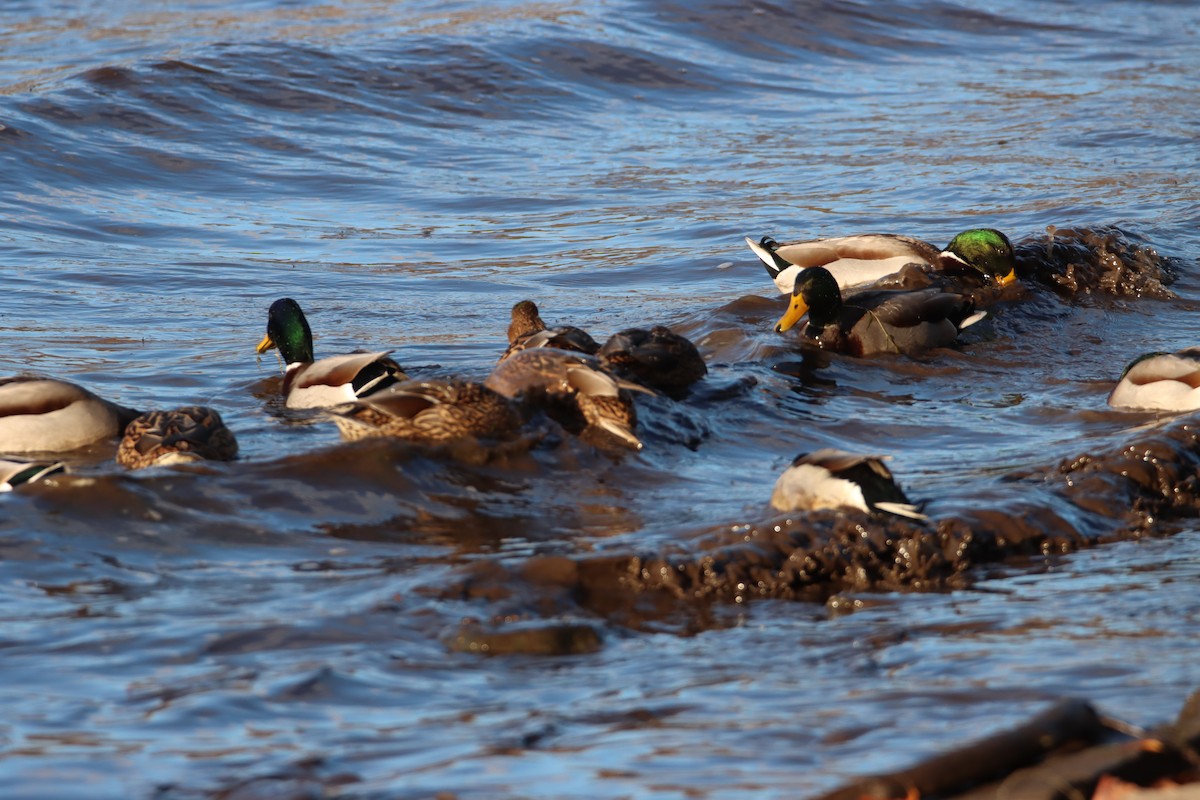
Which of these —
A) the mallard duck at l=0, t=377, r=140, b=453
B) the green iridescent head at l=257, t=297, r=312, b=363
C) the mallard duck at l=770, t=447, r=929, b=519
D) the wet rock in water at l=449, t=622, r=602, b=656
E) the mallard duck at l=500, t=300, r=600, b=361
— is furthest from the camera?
the green iridescent head at l=257, t=297, r=312, b=363

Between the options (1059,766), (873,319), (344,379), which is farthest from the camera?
(873,319)

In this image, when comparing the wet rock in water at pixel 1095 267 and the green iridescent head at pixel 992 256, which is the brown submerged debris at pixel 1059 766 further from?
the wet rock in water at pixel 1095 267

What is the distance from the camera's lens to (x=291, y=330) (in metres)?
8.58

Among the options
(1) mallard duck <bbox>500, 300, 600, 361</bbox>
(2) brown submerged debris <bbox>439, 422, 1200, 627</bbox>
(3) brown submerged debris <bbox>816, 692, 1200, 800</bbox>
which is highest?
(1) mallard duck <bbox>500, 300, 600, 361</bbox>

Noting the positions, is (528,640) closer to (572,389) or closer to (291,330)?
(572,389)

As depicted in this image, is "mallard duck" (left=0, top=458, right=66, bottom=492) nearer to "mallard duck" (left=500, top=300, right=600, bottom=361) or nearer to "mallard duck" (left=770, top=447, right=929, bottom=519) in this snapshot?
"mallard duck" (left=500, top=300, right=600, bottom=361)

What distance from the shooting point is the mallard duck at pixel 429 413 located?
6312 mm

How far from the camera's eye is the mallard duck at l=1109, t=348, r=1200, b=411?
719 cm

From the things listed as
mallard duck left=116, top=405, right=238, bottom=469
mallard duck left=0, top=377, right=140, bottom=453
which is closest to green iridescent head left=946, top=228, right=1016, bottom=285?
mallard duck left=116, top=405, right=238, bottom=469

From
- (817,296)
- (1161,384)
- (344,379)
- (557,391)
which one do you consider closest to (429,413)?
(557,391)

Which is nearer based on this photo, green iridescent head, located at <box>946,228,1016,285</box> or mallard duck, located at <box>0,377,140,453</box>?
mallard duck, located at <box>0,377,140,453</box>

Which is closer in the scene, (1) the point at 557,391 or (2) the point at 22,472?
(2) the point at 22,472

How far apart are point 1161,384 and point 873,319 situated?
6.79 ft

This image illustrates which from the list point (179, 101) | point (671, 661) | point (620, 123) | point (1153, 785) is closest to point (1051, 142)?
point (620, 123)
